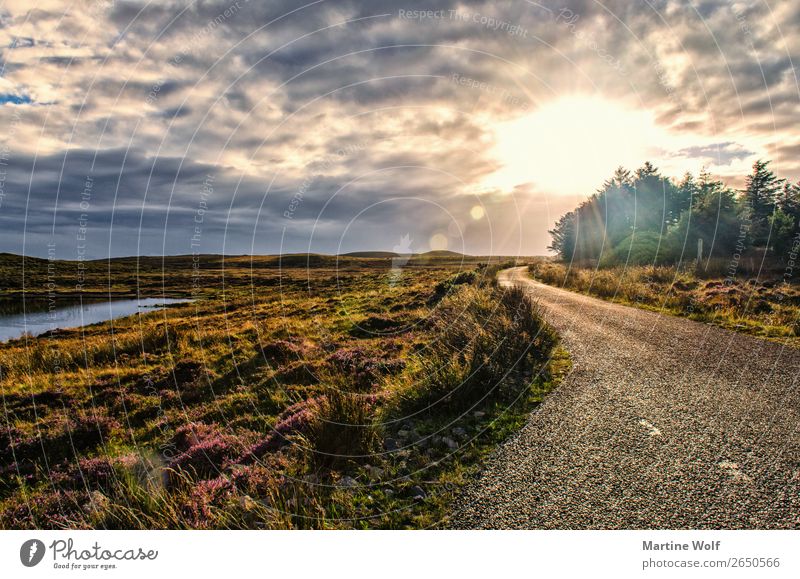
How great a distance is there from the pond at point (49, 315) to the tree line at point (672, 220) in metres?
50.6

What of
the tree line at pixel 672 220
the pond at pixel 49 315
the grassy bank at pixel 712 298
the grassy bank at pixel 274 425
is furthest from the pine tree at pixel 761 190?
the pond at pixel 49 315

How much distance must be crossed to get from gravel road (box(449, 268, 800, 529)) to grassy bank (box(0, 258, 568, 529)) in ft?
1.87

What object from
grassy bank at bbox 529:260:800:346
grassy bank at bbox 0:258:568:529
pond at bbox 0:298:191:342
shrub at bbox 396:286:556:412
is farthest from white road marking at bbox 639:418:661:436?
pond at bbox 0:298:191:342

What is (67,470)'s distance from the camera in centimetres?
702

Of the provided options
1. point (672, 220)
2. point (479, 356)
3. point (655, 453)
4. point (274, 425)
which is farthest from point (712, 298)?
point (672, 220)

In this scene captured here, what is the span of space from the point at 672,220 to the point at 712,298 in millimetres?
46019

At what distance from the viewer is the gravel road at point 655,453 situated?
12.3ft

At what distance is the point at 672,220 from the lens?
5422 centimetres

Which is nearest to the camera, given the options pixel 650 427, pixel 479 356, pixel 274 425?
pixel 650 427

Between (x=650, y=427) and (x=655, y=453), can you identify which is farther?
(x=650, y=427)

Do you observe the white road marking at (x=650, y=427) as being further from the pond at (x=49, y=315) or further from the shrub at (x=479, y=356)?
the pond at (x=49, y=315)

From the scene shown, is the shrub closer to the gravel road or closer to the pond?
the gravel road

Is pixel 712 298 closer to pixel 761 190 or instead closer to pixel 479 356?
pixel 479 356
